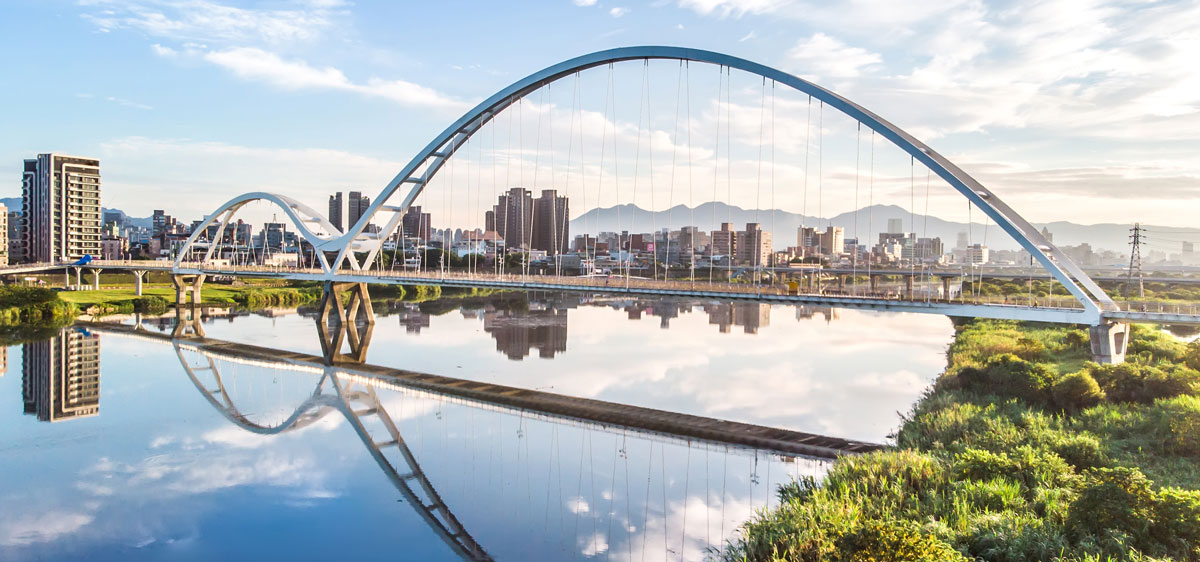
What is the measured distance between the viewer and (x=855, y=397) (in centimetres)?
2148

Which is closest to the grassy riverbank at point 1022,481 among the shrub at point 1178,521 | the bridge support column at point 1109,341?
the shrub at point 1178,521

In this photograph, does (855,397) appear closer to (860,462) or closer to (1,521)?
(860,462)

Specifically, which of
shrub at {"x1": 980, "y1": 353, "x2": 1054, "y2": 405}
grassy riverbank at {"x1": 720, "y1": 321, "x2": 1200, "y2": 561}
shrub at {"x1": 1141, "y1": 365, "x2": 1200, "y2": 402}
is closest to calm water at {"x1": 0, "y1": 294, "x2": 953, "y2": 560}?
grassy riverbank at {"x1": 720, "y1": 321, "x2": 1200, "y2": 561}

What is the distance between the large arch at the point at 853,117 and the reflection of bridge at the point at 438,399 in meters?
6.84

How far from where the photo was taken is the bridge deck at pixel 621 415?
15703 mm

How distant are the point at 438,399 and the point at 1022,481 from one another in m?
14.6

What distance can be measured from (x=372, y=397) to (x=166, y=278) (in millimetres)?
58617

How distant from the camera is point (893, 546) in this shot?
312 inches

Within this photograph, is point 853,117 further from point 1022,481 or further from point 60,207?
point 60,207

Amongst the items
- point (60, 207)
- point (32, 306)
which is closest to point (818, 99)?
point (32, 306)

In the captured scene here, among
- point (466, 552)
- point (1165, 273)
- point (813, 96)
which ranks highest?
point (813, 96)

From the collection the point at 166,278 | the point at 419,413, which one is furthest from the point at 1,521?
the point at 166,278

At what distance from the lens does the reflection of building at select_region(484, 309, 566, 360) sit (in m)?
30.2

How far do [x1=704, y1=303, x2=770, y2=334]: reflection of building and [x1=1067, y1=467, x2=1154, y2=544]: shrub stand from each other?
30.1m
